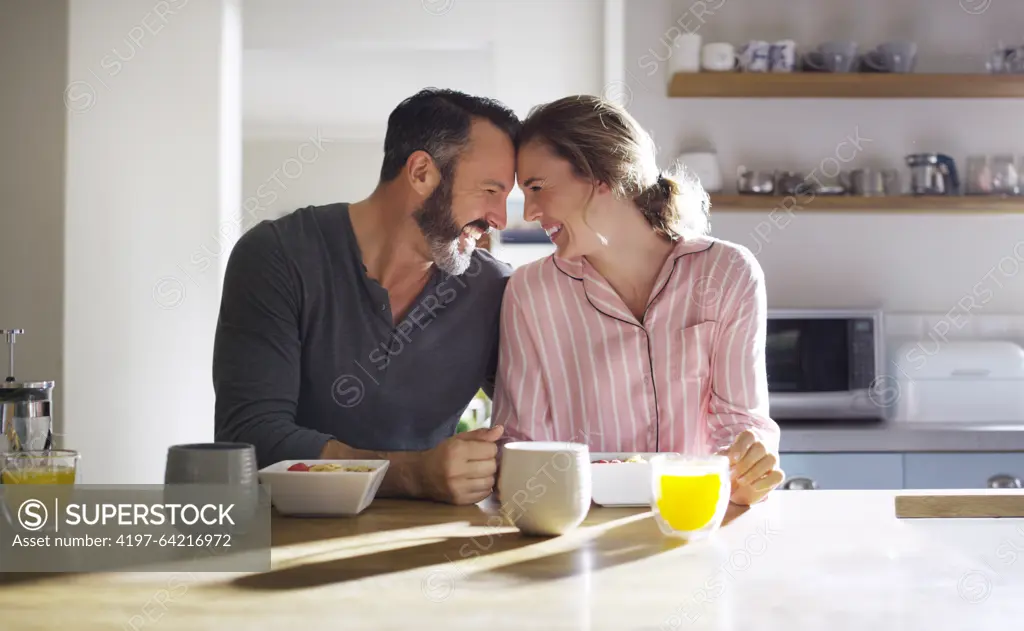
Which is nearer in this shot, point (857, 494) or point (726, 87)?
point (857, 494)

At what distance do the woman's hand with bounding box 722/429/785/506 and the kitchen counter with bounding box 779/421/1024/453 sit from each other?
194 cm

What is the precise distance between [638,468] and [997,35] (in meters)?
3.37

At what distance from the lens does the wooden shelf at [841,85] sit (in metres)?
3.55

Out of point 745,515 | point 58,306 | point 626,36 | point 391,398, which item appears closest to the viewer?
point 745,515

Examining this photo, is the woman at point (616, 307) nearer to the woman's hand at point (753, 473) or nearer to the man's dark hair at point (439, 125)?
the man's dark hair at point (439, 125)

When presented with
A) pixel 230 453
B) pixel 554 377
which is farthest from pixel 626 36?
pixel 230 453

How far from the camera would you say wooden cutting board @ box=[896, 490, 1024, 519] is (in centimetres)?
124

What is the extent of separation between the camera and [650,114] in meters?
3.76

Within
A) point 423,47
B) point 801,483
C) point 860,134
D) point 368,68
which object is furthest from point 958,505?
point 368,68

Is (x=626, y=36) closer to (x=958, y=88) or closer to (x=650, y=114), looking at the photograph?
(x=650, y=114)

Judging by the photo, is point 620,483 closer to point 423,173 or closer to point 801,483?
point 423,173

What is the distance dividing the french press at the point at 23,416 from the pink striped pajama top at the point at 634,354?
2.65 feet

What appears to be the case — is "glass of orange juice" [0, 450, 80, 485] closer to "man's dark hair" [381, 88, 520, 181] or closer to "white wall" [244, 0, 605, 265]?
"man's dark hair" [381, 88, 520, 181]

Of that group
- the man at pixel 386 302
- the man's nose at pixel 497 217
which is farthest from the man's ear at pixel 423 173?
the man's nose at pixel 497 217
